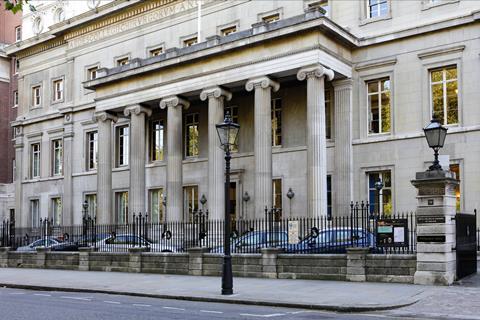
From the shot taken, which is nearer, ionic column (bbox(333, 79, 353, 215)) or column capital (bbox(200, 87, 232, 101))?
ionic column (bbox(333, 79, 353, 215))

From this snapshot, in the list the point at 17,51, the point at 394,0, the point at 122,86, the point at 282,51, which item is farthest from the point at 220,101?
the point at 17,51

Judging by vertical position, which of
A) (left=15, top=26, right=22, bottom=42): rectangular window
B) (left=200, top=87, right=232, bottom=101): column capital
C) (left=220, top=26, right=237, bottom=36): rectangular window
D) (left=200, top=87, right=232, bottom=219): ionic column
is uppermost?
(left=15, top=26, right=22, bottom=42): rectangular window

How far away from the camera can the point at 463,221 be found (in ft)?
65.0

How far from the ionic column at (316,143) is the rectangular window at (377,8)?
5219 mm

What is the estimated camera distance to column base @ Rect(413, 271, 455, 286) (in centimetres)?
1812

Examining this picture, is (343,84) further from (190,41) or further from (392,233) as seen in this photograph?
(392,233)

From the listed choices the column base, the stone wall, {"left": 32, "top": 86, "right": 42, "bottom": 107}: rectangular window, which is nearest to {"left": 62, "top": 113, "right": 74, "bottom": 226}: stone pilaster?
{"left": 32, "top": 86, "right": 42, "bottom": 107}: rectangular window

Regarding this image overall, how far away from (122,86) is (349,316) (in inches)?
1185

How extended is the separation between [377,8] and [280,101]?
7.73 meters

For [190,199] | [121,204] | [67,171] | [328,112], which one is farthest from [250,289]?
[67,171]

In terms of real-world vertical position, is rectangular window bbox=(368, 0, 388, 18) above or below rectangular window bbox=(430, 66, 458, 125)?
above

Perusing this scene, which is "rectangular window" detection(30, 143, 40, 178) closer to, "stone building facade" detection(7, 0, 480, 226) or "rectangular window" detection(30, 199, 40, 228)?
"rectangular window" detection(30, 199, 40, 228)

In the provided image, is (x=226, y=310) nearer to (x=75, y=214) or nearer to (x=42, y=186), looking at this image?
(x=75, y=214)

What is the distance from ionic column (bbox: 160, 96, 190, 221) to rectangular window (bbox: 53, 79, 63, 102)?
17.5 metres
